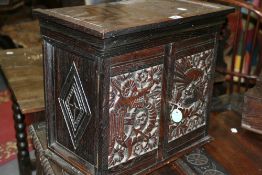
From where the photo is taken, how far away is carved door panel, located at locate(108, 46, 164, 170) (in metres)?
0.89

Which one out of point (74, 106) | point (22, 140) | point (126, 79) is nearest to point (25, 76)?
point (22, 140)

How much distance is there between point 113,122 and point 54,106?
205 millimetres

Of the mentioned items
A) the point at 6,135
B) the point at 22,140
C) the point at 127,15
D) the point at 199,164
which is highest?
the point at 127,15

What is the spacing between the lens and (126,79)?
90 cm

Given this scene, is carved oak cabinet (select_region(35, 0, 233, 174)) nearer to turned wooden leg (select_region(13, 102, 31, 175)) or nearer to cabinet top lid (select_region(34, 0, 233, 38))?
cabinet top lid (select_region(34, 0, 233, 38))

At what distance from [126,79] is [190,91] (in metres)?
0.25

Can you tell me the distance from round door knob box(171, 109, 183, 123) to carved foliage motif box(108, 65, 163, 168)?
0.05 meters

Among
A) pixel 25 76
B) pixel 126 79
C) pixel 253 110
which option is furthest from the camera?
pixel 25 76

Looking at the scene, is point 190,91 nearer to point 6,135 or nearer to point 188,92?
point 188,92

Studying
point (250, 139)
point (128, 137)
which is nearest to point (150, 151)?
point (128, 137)

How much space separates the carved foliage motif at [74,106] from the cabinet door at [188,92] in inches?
8.6

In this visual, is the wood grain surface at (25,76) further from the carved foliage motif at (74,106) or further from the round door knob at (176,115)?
the round door knob at (176,115)

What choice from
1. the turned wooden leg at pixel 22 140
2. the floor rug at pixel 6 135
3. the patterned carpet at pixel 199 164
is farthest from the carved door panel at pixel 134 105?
the floor rug at pixel 6 135

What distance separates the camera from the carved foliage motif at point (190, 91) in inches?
40.2
